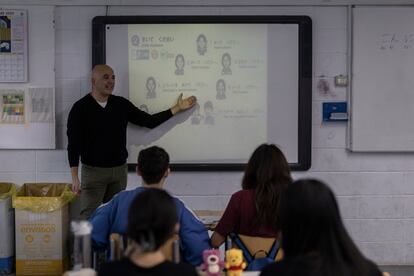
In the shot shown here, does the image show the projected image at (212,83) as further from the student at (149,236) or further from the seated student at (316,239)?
the seated student at (316,239)

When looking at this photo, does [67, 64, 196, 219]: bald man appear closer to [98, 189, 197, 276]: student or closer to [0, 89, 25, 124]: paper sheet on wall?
[0, 89, 25, 124]: paper sheet on wall

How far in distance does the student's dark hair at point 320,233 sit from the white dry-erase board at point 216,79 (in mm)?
2903

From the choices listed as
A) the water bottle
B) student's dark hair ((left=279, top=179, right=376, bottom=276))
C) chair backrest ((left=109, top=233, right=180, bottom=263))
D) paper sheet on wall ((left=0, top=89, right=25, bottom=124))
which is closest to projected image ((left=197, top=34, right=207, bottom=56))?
paper sheet on wall ((left=0, top=89, right=25, bottom=124))

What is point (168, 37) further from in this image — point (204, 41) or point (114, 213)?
point (114, 213)

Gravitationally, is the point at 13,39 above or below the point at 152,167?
above

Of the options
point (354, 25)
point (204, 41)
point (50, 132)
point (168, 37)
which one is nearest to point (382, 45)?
point (354, 25)

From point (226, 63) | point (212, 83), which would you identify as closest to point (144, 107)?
point (212, 83)

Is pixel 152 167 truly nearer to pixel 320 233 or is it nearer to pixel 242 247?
pixel 242 247

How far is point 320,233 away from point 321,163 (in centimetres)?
303

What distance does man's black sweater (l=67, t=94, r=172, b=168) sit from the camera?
4.22 metres

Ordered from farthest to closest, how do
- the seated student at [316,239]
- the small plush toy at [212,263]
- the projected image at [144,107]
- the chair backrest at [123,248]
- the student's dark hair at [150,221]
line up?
the projected image at [144,107] < the small plush toy at [212,263] < the chair backrest at [123,248] < the student's dark hair at [150,221] < the seated student at [316,239]

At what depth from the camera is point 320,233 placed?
1.58 meters

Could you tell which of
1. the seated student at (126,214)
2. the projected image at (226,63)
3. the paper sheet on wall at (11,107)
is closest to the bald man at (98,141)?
the paper sheet on wall at (11,107)

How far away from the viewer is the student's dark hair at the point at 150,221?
1665mm
